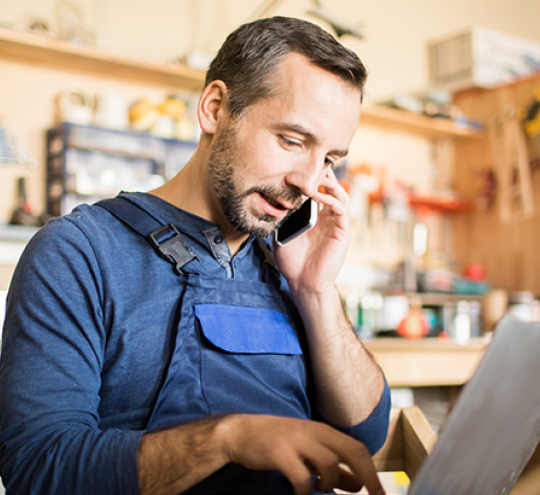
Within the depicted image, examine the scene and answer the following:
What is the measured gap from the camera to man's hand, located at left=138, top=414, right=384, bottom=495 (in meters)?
0.57

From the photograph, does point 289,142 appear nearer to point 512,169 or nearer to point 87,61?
point 87,61

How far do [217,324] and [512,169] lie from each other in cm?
318

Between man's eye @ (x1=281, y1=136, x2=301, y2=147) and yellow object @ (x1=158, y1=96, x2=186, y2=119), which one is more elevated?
yellow object @ (x1=158, y1=96, x2=186, y2=119)

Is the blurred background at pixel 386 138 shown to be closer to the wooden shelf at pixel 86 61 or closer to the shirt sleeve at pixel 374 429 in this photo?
the wooden shelf at pixel 86 61

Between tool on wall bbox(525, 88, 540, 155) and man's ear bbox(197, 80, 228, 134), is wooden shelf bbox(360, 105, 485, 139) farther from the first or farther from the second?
man's ear bbox(197, 80, 228, 134)

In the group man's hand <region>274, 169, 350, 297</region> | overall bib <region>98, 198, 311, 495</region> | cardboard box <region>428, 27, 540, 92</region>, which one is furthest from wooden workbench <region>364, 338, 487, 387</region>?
cardboard box <region>428, 27, 540, 92</region>

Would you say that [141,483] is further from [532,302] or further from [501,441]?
[532,302]

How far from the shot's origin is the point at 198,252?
979 mm

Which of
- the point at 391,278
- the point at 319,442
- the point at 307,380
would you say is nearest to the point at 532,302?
the point at 391,278

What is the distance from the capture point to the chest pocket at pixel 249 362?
0.88 meters

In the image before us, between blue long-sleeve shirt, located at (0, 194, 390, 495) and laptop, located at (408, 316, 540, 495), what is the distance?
0.37 metres

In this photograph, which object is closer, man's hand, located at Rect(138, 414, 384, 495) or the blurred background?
man's hand, located at Rect(138, 414, 384, 495)

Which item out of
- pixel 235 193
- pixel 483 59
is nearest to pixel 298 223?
pixel 235 193

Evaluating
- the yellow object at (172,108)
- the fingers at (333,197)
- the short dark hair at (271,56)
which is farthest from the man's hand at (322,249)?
the yellow object at (172,108)
